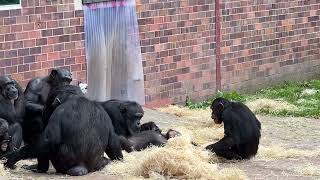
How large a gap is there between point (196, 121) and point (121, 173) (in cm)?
503

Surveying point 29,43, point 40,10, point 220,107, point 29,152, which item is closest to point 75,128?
point 29,152

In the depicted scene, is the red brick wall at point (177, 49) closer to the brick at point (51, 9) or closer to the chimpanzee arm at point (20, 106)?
the brick at point (51, 9)

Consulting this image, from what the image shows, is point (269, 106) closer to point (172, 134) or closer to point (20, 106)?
point (172, 134)

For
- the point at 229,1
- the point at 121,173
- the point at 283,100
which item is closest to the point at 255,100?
the point at 283,100

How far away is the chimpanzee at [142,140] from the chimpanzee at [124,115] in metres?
0.14

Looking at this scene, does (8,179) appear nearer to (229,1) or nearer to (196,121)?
(196,121)

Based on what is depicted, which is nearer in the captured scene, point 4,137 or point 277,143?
point 4,137

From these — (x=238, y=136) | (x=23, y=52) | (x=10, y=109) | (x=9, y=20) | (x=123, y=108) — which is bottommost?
(x=238, y=136)

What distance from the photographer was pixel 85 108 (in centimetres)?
1123

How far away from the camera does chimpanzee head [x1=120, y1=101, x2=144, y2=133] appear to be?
41.5ft

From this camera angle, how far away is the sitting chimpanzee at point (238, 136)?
495 inches

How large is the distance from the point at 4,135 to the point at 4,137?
0.11 ft

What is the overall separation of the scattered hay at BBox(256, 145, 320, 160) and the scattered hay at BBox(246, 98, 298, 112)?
13.0 ft

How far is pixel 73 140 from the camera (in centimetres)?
1101
